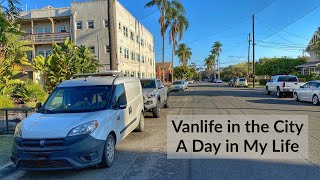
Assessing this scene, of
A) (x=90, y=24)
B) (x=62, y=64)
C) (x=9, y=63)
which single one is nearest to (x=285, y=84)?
(x=62, y=64)

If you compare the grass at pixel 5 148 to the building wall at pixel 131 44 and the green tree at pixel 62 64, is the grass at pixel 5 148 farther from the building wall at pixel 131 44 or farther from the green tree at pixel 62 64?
the building wall at pixel 131 44

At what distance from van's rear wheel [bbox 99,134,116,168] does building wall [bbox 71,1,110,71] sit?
3045 centimetres

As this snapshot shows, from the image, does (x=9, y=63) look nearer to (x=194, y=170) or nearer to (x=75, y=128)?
(x=75, y=128)

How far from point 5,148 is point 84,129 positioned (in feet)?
11.9

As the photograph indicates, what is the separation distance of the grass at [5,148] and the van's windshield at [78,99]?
1.42m

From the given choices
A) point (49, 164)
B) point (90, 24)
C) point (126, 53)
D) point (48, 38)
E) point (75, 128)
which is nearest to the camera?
point (49, 164)

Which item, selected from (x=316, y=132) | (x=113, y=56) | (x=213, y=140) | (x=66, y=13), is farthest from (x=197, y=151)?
(x=66, y=13)

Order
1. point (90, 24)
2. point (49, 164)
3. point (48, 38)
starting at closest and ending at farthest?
1. point (49, 164)
2. point (90, 24)
3. point (48, 38)

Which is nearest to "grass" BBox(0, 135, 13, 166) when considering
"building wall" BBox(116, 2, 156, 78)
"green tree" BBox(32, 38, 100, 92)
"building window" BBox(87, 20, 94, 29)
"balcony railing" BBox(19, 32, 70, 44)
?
"green tree" BBox(32, 38, 100, 92)

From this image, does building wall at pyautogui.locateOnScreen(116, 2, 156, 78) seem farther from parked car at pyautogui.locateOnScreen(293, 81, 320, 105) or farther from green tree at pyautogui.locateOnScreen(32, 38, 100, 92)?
parked car at pyautogui.locateOnScreen(293, 81, 320, 105)

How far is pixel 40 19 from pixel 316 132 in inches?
1437

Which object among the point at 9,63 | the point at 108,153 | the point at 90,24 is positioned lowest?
the point at 108,153

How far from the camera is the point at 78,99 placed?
7277 millimetres

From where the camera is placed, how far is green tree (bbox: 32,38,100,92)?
2222cm
